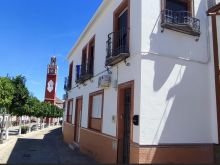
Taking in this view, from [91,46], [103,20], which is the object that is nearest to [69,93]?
[91,46]

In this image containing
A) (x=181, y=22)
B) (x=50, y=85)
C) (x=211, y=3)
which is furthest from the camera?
(x=50, y=85)

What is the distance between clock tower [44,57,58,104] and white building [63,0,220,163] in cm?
4129

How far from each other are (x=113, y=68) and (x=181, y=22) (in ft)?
9.69

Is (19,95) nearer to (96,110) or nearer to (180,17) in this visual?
(96,110)

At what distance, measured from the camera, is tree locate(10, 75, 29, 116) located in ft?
60.3

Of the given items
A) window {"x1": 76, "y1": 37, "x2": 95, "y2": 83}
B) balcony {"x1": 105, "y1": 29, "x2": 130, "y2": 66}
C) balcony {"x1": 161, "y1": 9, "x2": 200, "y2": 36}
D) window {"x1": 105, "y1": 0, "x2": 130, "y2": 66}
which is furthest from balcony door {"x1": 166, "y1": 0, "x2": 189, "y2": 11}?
window {"x1": 76, "y1": 37, "x2": 95, "y2": 83}

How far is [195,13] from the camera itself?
866 cm

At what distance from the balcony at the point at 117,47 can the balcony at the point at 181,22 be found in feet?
4.52

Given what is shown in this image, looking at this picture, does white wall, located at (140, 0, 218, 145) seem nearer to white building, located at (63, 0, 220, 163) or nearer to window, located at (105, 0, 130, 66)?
white building, located at (63, 0, 220, 163)

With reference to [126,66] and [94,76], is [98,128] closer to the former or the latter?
[94,76]

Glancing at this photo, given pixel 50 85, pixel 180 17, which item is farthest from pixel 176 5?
pixel 50 85

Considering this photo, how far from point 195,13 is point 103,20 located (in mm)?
4409

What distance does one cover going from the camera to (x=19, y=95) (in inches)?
728

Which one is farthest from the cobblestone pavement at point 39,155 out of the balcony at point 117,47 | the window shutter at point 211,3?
the window shutter at point 211,3
